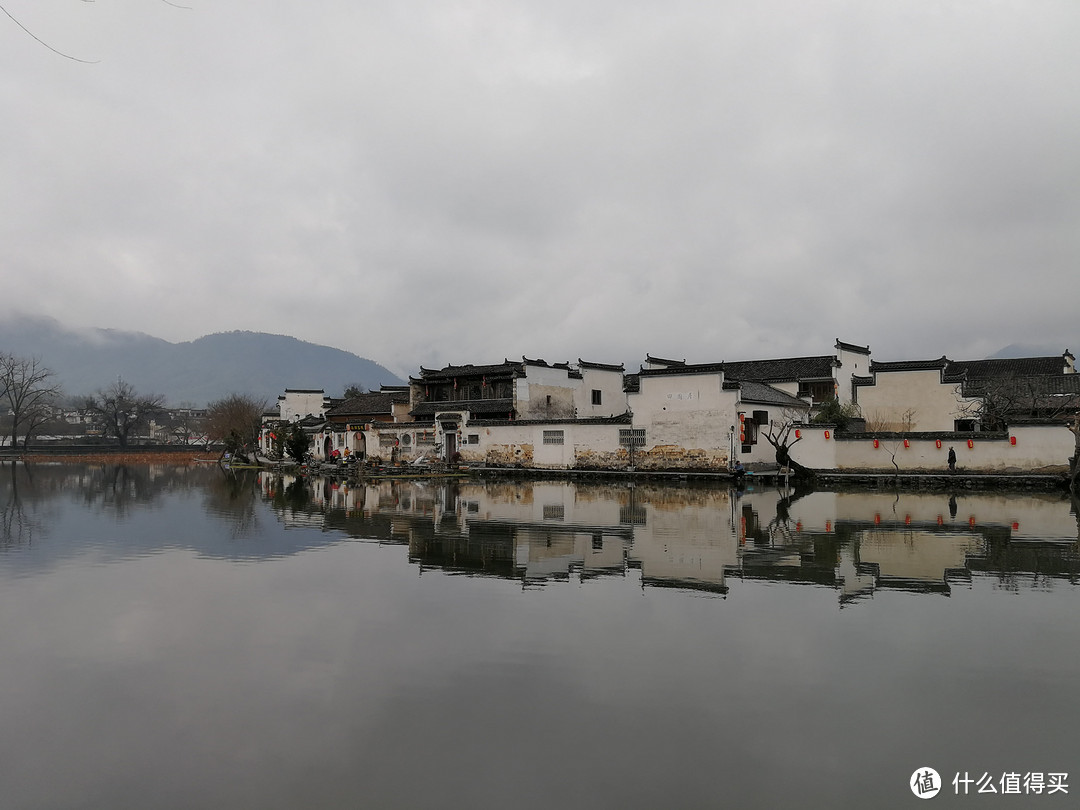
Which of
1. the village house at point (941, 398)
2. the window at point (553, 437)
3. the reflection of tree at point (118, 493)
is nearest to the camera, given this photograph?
the reflection of tree at point (118, 493)

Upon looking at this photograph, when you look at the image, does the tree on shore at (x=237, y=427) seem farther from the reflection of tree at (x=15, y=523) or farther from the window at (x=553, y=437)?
the reflection of tree at (x=15, y=523)

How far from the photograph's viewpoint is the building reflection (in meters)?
10.4

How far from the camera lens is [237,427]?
178 ft

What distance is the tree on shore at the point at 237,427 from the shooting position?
50.6 m

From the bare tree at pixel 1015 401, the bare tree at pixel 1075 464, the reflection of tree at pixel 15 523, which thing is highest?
the bare tree at pixel 1015 401

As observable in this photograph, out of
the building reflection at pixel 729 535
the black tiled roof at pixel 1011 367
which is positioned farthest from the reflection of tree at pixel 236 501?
the black tiled roof at pixel 1011 367

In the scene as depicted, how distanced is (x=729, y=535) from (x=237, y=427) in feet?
157

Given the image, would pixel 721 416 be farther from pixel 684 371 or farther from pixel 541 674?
pixel 541 674

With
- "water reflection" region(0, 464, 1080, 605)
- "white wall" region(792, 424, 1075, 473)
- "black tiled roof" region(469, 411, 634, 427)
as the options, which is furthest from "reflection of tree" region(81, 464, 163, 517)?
"white wall" region(792, 424, 1075, 473)

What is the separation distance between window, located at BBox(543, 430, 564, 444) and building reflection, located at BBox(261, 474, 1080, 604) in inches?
417

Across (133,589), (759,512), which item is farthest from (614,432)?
(133,589)

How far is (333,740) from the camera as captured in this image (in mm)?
4992

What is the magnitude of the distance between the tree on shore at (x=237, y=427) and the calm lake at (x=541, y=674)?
128 feet

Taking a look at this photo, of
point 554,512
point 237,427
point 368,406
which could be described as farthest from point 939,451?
point 237,427
